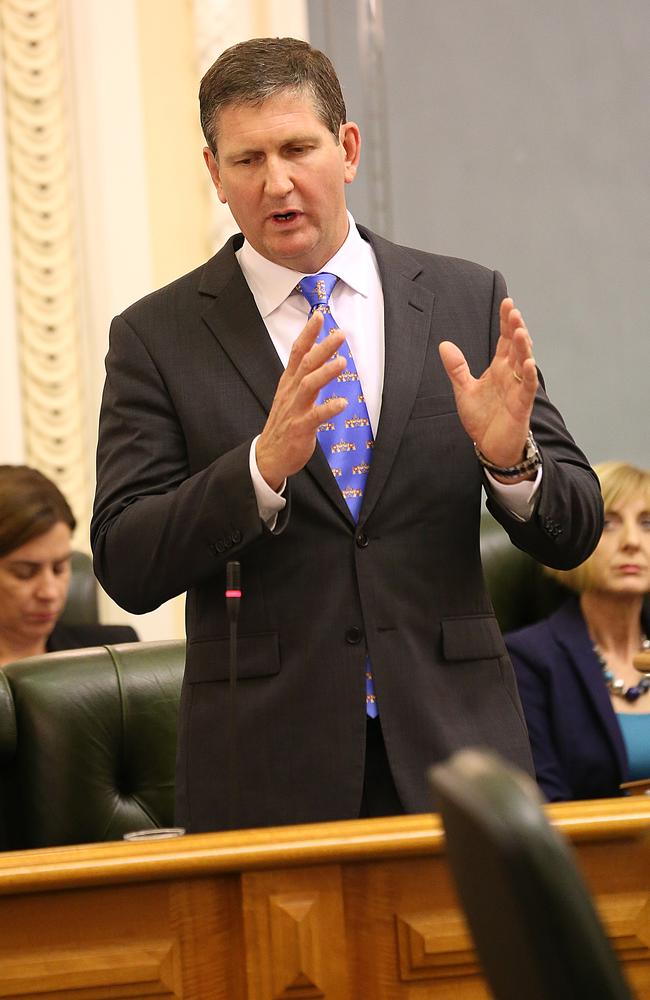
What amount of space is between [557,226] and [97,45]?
4.76ft

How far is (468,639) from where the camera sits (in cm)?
189

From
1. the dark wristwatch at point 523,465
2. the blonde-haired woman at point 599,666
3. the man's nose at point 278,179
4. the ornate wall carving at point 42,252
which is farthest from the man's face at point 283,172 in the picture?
the ornate wall carving at point 42,252

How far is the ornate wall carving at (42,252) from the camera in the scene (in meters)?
4.21

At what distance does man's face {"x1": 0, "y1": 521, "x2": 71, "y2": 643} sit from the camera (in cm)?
342

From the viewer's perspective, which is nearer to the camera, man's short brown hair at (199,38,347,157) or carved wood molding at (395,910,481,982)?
carved wood molding at (395,910,481,982)

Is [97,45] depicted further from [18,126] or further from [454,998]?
[454,998]

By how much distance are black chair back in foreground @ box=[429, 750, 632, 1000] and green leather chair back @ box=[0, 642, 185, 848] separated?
188 cm

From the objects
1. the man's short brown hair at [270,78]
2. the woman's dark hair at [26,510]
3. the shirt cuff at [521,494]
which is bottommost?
the shirt cuff at [521,494]

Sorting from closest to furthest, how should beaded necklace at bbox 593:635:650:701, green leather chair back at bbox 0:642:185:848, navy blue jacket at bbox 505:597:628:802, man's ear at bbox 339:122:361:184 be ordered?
man's ear at bbox 339:122:361:184 < green leather chair back at bbox 0:642:185:848 < navy blue jacket at bbox 505:597:628:802 < beaded necklace at bbox 593:635:650:701

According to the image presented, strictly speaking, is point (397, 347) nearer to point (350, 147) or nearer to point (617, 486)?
point (350, 147)

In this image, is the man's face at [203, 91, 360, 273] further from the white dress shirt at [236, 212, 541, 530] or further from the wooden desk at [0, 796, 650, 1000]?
the wooden desk at [0, 796, 650, 1000]

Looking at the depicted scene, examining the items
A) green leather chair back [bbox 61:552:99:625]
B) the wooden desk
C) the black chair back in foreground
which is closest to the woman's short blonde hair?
green leather chair back [bbox 61:552:99:625]

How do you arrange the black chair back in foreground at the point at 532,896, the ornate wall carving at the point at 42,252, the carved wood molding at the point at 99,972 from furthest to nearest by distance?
the ornate wall carving at the point at 42,252 → the carved wood molding at the point at 99,972 → the black chair back in foreground at the point at 532,896

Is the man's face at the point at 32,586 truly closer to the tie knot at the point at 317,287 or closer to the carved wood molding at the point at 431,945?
the tie knot at the point at 317,287
